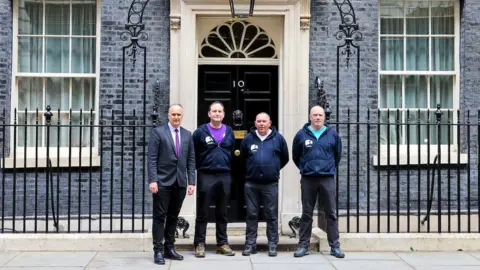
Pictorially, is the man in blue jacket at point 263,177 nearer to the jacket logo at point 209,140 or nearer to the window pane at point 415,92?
the jacket logo at point 209,140

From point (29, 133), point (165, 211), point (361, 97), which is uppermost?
point (361, 97)

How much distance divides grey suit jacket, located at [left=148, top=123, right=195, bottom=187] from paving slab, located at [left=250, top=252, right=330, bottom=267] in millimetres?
1205

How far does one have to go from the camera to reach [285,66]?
9273 mm

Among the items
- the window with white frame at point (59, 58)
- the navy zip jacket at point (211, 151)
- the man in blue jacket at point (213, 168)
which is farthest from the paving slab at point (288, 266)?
the window with white frame at point (59, 58)

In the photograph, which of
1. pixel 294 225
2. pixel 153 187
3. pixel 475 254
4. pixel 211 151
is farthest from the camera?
pixel 294 225

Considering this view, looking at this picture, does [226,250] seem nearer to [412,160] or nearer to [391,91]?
[412,160]

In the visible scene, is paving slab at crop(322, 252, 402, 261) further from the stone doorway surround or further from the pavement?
the stone doorway surround

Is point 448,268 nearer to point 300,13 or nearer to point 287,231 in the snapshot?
point 287,231

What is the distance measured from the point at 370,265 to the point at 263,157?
5.71 ft

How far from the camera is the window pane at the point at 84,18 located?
9617mm

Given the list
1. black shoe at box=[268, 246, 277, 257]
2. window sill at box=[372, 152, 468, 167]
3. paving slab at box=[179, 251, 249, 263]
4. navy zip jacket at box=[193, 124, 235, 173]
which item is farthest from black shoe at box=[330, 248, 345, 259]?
window sill at box=[372, 152, 468, 167]

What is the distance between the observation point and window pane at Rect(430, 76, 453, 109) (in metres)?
9.88

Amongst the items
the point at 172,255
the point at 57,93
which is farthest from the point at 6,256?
the point at 57,93

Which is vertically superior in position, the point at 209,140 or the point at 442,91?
the point at 442,91
